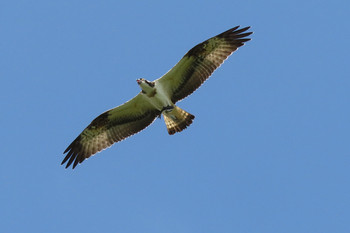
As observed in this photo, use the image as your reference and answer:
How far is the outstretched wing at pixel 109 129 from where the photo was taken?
18078mm

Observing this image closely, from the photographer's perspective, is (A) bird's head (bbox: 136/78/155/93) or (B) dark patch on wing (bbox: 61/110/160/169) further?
(B) dark patch on wing (bbox: 61/110/160/169)

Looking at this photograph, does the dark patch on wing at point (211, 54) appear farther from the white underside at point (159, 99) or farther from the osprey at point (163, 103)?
the white underside at point (159, 99)

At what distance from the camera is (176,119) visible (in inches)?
705

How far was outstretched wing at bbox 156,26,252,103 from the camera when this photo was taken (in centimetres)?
1738

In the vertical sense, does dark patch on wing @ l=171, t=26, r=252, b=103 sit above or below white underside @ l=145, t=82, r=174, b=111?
above

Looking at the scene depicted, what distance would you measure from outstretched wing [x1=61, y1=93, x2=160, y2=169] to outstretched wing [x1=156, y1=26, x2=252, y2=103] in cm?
110

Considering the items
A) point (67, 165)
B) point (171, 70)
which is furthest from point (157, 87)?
point (67, 165)

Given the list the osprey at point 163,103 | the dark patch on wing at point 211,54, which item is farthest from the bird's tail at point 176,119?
the dark patch on wing at point 211,54

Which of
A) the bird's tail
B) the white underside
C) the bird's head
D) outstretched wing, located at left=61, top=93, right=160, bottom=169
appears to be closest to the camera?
the bird's head

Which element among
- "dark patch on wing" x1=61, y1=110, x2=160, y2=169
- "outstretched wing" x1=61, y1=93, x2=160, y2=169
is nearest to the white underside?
"outstretched wing" x1=61, y1=93, x2=160, y2=169

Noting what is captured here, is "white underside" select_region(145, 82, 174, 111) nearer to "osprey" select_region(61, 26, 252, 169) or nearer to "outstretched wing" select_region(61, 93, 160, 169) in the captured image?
"osprey" select_region(61, 26, 252, 169)

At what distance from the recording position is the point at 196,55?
17422 mm

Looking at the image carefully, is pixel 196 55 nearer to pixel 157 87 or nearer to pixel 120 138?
pixel 157 87

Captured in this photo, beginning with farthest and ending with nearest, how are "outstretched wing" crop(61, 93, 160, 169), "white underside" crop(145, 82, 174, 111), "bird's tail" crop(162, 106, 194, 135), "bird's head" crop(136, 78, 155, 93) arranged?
"outstretched wing" crop(61, 93, 160, 169), "bird's tail" crop(162, 106, 194, 135), "white underside" crop(145, 82, 174, 111), "bird's head" crop(136, 78, 155, 93)
